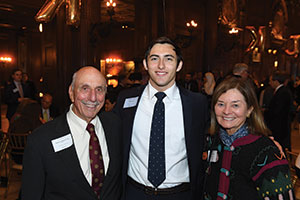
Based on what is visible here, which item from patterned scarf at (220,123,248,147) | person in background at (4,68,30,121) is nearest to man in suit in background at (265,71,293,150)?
patterned scarf at (220,123,248,147)

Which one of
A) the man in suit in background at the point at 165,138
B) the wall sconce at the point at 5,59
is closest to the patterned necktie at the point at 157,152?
the man in suit in background at the point at 165,138

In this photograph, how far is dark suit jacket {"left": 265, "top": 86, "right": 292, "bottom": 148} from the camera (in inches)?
194

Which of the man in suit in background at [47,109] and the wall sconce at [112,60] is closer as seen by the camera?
the man in suit in background at [47,109]

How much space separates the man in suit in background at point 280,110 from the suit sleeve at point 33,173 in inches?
178

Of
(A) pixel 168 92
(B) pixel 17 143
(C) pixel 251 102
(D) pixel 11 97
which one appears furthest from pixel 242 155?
(D) pixel 11 97

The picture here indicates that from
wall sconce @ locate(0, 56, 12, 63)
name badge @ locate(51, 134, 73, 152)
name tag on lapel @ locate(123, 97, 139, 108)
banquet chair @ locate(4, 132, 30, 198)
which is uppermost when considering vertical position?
wall sconce @ locate(0, 56, 12, 63)

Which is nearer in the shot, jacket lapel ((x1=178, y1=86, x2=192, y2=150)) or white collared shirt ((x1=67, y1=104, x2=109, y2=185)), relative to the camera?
white collared shirt ((x1=67, y1=104, x2=109, y2=185))

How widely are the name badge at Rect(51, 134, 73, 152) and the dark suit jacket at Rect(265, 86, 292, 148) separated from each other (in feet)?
14.3

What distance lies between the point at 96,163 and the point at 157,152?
439 millimetres

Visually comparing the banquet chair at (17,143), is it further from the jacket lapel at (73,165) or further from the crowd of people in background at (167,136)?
the jacket lapel at (73,165)

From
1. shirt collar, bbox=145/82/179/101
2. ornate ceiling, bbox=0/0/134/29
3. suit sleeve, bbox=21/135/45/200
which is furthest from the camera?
ornate ceiling, bbox=0/0/134/29

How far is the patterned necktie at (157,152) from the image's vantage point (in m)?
1.84

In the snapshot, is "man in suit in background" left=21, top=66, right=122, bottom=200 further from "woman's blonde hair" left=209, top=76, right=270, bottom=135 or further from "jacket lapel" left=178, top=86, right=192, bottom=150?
"woman's blonde hair" left=209, top=76, right=270, bottom=135

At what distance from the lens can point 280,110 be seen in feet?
16.3
